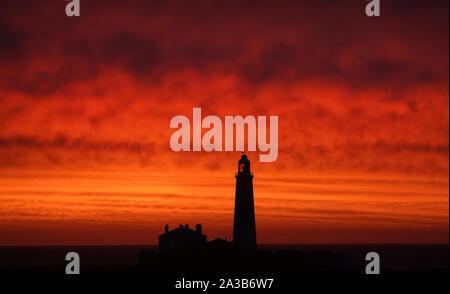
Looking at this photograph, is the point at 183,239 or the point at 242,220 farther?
the point at 183,239

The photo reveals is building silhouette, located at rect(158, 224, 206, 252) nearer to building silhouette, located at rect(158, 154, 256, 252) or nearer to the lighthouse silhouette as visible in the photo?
building silhouette, located at rect(158, 154, 256, 252)

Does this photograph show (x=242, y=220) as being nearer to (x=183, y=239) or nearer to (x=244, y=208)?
(x=244, y=208)

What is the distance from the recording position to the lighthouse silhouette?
66688mm

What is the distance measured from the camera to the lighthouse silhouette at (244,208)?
6669cm

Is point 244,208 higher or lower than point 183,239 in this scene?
higher


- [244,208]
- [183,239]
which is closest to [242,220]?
[244,208]

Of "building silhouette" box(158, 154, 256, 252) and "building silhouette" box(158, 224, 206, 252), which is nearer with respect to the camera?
"building silhouette" box(158, 154, 256, 252)

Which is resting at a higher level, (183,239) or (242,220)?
(242,220)

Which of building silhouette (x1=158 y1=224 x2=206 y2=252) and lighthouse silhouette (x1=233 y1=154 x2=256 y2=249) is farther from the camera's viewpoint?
building silhouette (x1=158 y1=224 x2=206 y2=252)

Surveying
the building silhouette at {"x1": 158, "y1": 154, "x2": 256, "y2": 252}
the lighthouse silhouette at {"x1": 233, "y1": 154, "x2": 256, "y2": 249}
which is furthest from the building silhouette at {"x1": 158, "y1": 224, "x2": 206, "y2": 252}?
the lighthouse silhouette at {"x1": 233, "y1": 154, "x2": 256, "y2": 249}

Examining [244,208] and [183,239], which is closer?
[244,208]

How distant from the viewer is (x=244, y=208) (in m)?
66.6
